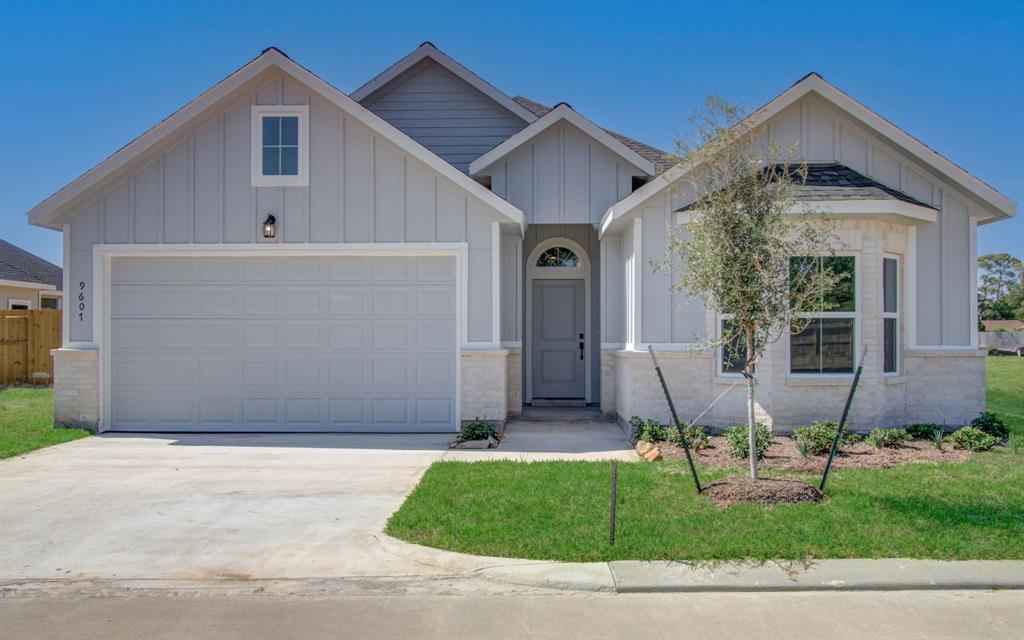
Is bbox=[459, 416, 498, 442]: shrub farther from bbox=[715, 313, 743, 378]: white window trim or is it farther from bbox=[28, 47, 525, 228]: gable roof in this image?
bbox=[715, 313, 743, 378]: white window trim

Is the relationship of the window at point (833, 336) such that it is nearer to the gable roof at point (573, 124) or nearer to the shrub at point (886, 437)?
the shrub at point (886, 437)

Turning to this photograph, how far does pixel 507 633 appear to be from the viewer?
434cm

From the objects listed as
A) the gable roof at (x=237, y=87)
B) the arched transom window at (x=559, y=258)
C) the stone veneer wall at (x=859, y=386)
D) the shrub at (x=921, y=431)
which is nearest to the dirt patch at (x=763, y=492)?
the stone veneer wall at (x=859, y=386)

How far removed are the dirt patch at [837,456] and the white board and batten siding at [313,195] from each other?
3643 millimetres

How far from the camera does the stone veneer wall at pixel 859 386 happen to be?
397 inches

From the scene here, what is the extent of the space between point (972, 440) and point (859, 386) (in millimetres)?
1534

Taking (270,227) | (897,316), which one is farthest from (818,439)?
(270,227)

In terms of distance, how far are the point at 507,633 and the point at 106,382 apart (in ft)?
31.2

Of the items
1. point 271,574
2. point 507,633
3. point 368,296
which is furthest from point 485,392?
point 507,633

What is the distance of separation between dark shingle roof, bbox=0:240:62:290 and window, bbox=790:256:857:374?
2426 centimetres

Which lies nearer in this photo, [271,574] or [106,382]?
[271,574]

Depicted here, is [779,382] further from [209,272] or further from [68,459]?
[68,459]

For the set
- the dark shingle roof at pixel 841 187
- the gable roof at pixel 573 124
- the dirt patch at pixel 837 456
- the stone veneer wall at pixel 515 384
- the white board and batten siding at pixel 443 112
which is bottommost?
the dirt patch at pixel 837 456

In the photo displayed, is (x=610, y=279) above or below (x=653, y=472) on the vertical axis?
above
